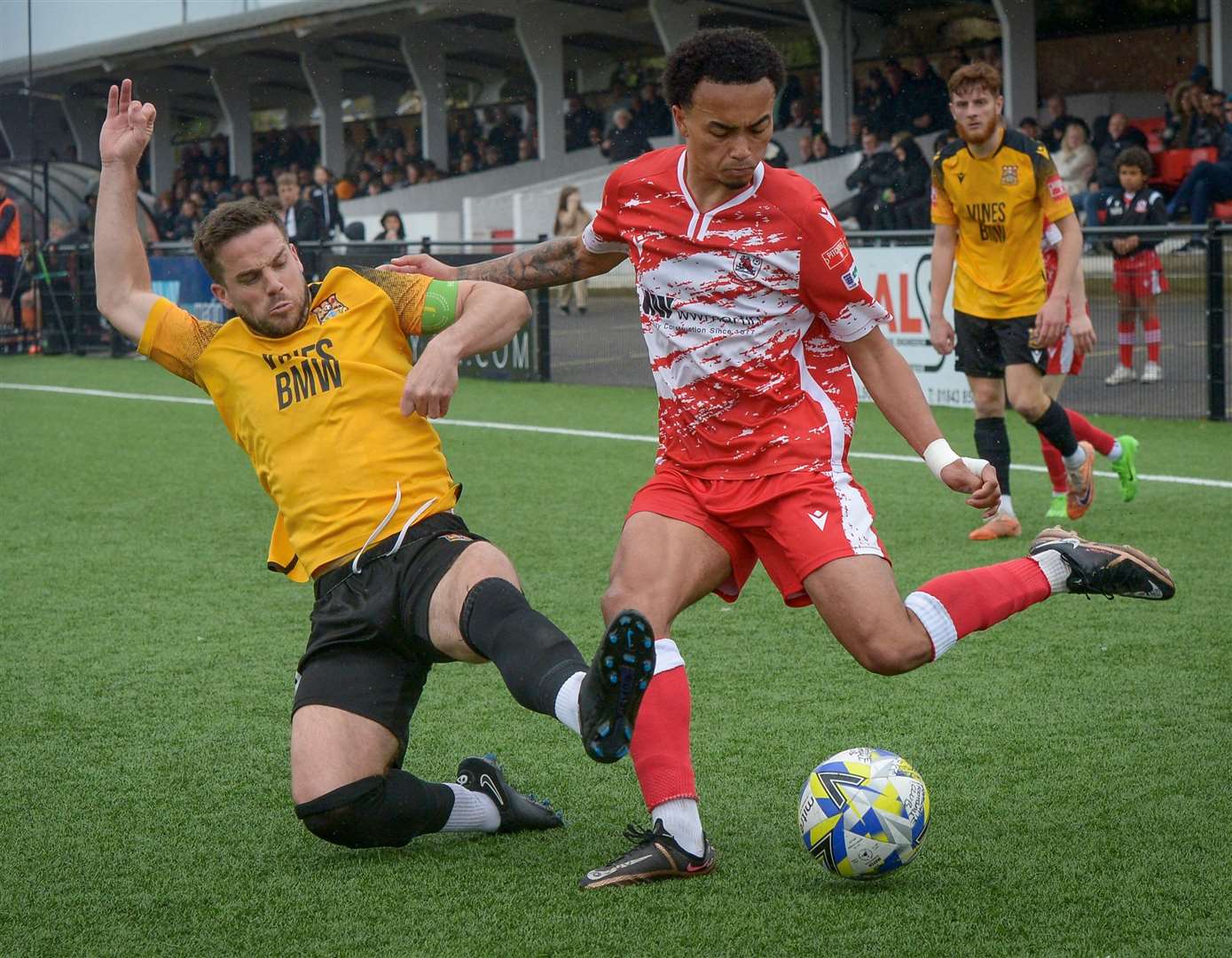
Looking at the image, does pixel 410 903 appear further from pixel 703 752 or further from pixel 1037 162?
pixel 1037 162

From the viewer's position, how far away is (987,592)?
4031 millimetres

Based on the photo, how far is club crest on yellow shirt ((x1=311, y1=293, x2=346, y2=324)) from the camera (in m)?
3.99

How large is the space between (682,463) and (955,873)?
47.5 inches

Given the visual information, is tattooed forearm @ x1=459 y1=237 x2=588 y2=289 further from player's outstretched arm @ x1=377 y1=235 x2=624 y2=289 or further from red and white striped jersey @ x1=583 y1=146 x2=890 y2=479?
red and white striped jersey @ x1=583 y1=146 x2=890 y2=479

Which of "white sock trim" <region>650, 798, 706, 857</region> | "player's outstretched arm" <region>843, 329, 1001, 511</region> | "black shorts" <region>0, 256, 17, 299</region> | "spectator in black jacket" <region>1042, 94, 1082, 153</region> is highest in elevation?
"spectator in black jacket" <region>1042, 94, 1082, 153</region>

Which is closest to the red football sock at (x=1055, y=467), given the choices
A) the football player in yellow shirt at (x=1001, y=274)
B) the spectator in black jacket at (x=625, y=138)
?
the football player in yellow shirt at (x=1001, y=274)

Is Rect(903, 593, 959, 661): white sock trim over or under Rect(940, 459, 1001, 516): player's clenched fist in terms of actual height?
under

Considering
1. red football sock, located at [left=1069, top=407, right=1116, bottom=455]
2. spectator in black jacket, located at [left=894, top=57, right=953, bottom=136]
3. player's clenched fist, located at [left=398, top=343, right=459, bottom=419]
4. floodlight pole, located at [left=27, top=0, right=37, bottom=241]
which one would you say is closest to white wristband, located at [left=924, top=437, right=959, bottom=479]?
player's clenched fist, located at [left=398, top=343, right=459, bottom=419]

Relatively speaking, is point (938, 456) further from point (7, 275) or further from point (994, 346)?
point (7, 275)

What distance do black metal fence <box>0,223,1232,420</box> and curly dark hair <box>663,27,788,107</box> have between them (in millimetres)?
3694

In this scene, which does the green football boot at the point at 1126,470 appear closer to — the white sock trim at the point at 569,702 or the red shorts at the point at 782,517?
the red shorts at the point at 782,517

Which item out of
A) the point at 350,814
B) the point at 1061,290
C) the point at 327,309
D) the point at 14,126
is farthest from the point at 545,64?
the point at 350,814

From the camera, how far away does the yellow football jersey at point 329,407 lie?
3.86 m

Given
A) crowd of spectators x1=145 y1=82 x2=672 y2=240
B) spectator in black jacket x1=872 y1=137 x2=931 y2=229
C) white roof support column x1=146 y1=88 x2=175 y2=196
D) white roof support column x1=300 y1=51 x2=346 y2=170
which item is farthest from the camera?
white roof support column x1=146 y1=88 x2=175 y2=196
